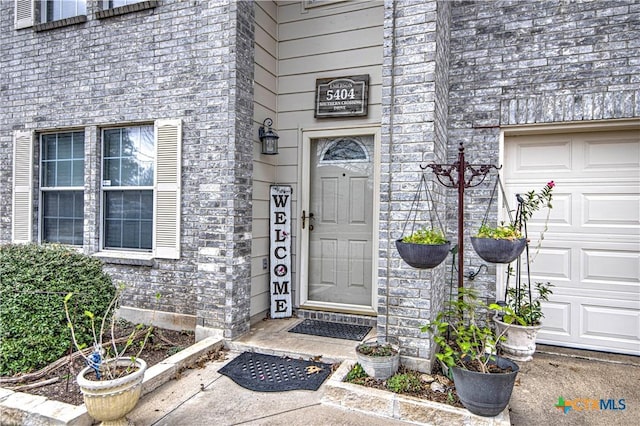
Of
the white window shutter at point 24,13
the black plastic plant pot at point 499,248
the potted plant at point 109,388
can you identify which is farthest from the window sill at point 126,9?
the black plastic plant pot at point 499,248

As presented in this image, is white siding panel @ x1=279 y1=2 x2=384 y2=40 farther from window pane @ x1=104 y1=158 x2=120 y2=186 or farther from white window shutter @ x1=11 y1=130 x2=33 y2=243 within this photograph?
white window shutter @ x1=11 y1=130 x2=33 y2=243

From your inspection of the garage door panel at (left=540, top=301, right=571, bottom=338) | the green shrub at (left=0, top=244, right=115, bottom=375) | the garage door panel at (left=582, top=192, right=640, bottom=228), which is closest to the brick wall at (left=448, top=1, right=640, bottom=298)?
the garage door panel at (left=540, top=301, right=571, bottom=338)

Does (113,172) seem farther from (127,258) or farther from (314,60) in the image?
(314,60)

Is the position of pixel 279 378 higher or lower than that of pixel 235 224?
lower

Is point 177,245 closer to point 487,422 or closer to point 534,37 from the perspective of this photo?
point 487,422

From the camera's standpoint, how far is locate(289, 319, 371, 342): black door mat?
3561 millimetres

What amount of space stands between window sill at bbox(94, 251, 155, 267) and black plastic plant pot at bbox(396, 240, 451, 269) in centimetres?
273

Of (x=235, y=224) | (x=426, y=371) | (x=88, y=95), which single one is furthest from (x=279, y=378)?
(x=88, y=95)

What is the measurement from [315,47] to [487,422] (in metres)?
3.69

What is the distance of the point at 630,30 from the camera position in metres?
3.03

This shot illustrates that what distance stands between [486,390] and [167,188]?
3232 millimetres

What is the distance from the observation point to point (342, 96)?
3.95m

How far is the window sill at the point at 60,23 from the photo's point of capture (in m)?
4.27

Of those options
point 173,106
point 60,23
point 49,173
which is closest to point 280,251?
point 173,106
